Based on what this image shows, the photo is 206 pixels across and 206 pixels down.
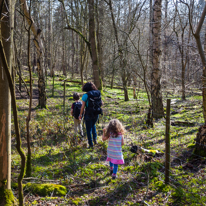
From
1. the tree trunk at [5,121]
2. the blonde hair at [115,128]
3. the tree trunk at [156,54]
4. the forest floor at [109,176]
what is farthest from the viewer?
the tree trunk at [156,54]

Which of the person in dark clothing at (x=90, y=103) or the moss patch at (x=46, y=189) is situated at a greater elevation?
the person in dark clothing at (x=90, y=103)

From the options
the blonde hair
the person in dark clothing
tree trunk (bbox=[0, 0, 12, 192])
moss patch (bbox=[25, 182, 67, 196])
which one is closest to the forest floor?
moss patch (bbox=[25, 182, 67, 196])

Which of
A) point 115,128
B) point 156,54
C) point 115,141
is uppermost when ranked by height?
point 156,54

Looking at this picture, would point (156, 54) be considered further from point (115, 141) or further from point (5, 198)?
point (5, 198)

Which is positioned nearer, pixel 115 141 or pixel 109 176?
pixel 115 141

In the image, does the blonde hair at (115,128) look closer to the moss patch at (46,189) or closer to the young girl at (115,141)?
the young girl at (115,141)

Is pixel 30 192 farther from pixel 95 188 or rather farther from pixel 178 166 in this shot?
pixel 178 166

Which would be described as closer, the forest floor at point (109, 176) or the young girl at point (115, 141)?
the forest floor at point (109, 176)

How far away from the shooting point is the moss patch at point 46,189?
3408mm

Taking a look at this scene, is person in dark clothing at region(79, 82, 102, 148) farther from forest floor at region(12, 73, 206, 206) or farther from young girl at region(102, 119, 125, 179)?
young girl at region(102, 119, 125, 179)

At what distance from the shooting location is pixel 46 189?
3.50 metres

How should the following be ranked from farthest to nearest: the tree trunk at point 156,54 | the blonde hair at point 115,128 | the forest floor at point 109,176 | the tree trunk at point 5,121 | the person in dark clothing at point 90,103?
1. the tree trunk at point 156,54
2. the person in dark clothing at point 90,103
3. the blonde hair at point 115,128
4. the forest floor at point 109,176
5. the tree trunk at point 5,121

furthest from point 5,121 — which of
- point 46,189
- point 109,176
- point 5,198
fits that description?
point 109,176

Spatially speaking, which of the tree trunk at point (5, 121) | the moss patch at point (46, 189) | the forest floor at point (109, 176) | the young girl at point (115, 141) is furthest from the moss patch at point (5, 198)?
the young girl at point (115, 141)
